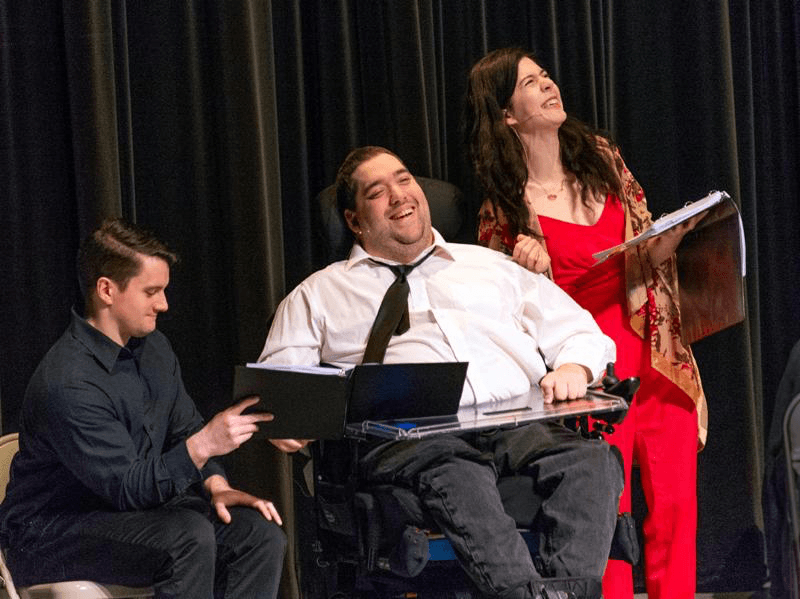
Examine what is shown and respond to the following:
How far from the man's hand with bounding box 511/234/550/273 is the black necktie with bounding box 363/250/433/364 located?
1.01 ft

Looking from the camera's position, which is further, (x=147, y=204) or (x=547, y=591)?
(x=147, y=204)

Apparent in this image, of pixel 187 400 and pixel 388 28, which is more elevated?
pixel 388 28

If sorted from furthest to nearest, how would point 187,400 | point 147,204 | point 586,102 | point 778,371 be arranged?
point 778,371
point 586,102
point 147,204
point 187,400

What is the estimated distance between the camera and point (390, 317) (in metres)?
2.91

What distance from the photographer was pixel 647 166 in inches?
151

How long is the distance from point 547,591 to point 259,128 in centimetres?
170

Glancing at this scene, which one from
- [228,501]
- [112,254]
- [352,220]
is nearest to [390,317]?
[352,220]

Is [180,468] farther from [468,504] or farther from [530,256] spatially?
[530,256]

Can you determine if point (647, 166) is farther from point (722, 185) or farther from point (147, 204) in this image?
point (147, 204)

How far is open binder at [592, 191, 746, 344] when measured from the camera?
2.88 m

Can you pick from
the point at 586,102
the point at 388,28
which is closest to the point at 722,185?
the point at 586,102

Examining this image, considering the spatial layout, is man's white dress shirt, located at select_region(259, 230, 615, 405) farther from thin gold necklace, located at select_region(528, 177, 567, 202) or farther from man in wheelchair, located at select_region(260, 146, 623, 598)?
thin gold necklace, located at select_region(528, 177, 567, 202)

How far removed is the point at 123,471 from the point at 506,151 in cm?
152

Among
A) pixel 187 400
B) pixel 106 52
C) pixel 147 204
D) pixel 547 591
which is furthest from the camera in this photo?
pixel 147 204
